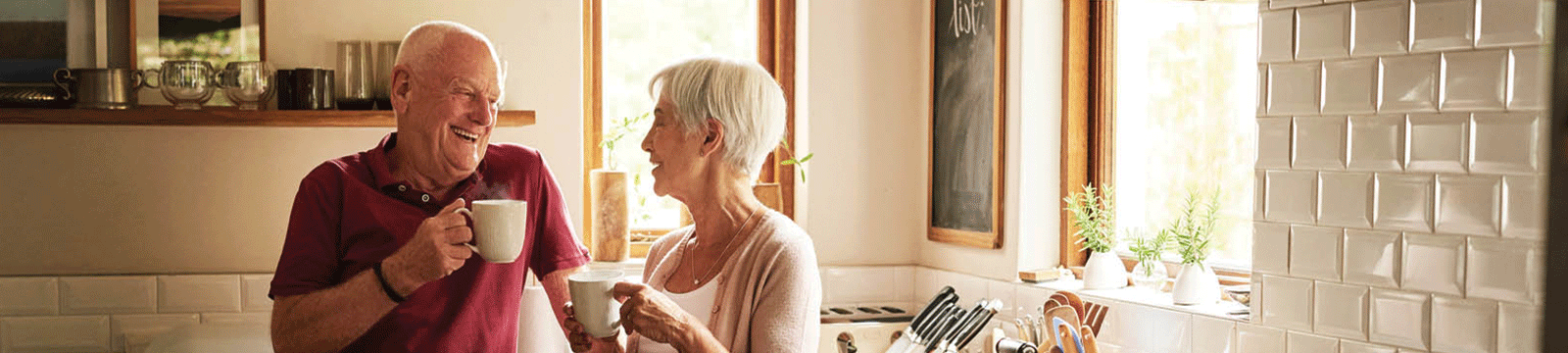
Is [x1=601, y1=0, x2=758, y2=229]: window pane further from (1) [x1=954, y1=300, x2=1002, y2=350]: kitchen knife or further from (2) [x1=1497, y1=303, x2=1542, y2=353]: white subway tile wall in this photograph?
(2) [x1=1497, y1=303, x2=1542, y2=353]: white subway tile wall

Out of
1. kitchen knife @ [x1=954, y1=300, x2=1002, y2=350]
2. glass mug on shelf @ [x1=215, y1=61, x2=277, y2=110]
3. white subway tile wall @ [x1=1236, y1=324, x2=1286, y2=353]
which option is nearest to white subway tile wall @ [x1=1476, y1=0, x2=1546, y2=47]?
white subway tile wall @ [x1=1236, y1=324, x2=1286, y2=353]

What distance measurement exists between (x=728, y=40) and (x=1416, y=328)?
7.41 ft

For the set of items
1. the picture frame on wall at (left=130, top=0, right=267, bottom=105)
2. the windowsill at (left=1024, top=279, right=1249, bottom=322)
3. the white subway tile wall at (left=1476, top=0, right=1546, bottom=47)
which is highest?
the picture frame on wall at (left=130, top=0, right=267, bottom=105)

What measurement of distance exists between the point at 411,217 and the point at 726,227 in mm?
475

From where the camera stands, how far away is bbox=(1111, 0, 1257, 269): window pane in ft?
9.03

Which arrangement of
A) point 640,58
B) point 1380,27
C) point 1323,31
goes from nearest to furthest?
point 1380,27
point 1323,31
point 640,58

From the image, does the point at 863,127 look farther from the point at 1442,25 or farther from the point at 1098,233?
the point at 1442,25

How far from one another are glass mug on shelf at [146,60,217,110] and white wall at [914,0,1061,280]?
2.01 m

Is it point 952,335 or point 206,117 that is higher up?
point 206,117

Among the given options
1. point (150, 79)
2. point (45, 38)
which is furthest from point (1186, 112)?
point (45, 38)

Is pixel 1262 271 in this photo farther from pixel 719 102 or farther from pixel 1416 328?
pixel 719 102

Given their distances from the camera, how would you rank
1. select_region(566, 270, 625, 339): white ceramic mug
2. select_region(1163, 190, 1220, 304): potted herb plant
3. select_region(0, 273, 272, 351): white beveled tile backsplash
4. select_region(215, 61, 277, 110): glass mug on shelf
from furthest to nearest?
select_region(0, 273, 272, 351): white beveled tile backsplash → select_region(215, 61, 277, 110): glass mug on shelf → select_region(1163, 190, 1220, 304): potted herb plant → select_region(566, 270, 625, 339): white ceramic mug

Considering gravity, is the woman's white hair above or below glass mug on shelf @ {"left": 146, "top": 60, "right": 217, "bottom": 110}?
below

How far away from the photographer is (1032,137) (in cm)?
319
